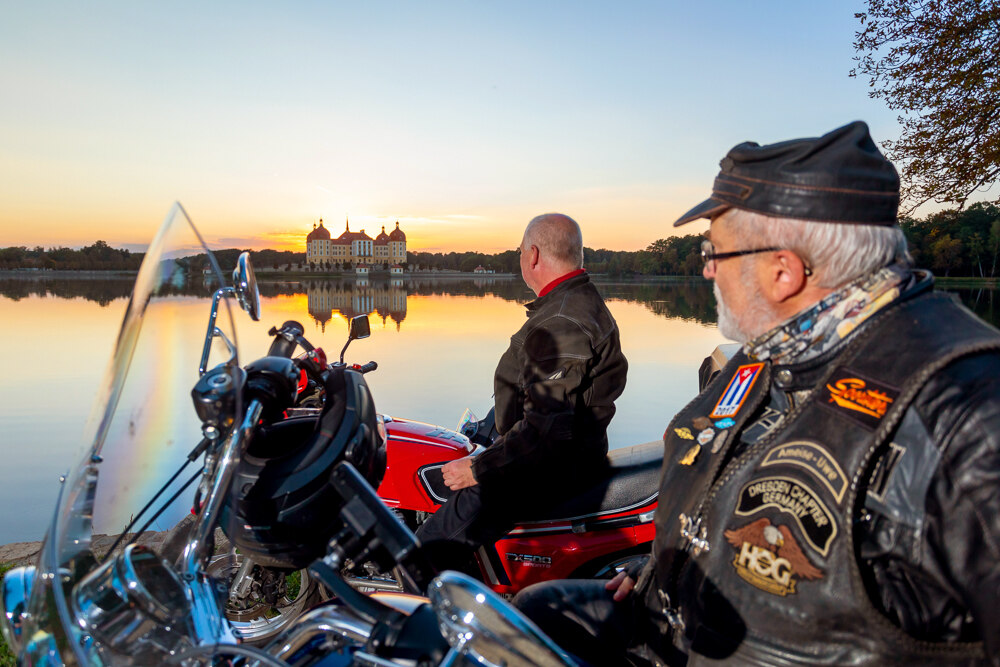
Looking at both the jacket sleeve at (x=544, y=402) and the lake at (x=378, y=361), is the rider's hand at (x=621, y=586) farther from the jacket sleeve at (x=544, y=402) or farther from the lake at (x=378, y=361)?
the lake at (x=378, y=361)

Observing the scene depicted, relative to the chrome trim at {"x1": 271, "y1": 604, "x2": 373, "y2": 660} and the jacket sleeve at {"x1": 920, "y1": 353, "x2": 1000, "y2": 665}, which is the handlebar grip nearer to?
the chrome trim at {"x1": 271, "y1": 604, "x2": 373, "y2": 660}

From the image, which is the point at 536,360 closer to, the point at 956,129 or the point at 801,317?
the point at 801,317

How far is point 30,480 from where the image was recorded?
5.70 metres

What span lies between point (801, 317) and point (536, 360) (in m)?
1.41

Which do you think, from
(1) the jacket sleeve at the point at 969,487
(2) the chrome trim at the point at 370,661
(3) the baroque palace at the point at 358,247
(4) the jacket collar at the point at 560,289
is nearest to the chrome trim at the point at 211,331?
(2) the chrome trim at the point at 370,661

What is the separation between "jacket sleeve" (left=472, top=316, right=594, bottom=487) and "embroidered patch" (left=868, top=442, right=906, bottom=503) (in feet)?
5.03

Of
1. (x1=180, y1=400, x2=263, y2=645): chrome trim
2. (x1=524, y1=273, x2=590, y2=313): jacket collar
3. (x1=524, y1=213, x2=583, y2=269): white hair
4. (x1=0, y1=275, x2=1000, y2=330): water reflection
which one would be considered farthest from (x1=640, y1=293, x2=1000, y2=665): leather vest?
(x1=524, y1=213, x2=583, y2=269): white hair

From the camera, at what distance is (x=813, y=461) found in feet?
3.68

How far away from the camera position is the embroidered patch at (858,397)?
1.08 meters

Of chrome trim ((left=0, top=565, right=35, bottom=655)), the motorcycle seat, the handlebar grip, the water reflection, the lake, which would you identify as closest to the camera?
chrome trim ((left=0, top=565, right=35, bottom=655))

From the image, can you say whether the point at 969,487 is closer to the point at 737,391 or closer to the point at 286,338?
the point at 737,391

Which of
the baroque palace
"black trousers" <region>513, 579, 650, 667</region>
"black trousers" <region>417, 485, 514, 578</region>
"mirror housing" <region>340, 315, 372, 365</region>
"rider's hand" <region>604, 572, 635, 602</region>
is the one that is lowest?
"black trousers" <region>417, 485, 514, 578</region>

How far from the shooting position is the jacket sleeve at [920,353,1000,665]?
94 cm

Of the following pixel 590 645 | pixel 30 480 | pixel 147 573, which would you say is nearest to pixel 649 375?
pixel 30 480
